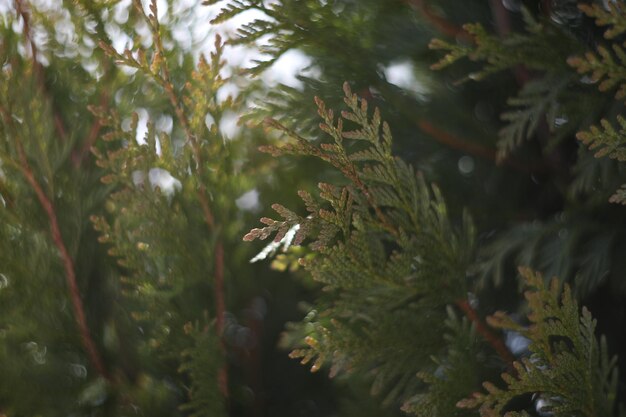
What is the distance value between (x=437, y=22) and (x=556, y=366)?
2.08 feet

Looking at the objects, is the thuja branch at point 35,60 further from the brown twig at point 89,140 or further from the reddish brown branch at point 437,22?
the reddish brown branch at point 437,22

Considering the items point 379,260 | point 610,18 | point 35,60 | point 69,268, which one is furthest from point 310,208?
point 35,60

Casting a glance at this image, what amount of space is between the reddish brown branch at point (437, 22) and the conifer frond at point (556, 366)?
0.55 m

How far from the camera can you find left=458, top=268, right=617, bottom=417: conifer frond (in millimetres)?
811

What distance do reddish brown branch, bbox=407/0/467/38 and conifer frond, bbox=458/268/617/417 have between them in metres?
0.55

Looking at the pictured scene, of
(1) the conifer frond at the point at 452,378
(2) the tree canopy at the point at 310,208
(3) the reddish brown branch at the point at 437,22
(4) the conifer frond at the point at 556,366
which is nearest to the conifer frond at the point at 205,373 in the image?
(2) the tree canopy at the point at 310,208

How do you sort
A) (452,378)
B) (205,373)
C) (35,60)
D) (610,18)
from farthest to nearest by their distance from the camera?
1. (35,60)
2. (205,373)
3. (452,378)
4. (610,18)

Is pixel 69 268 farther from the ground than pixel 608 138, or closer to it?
closer to it

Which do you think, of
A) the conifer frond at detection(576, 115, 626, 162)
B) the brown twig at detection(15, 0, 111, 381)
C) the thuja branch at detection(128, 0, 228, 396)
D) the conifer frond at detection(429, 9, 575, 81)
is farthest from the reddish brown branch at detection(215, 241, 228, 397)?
the conifer frond at detection(576, 115, 626, 162)

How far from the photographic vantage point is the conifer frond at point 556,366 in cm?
81

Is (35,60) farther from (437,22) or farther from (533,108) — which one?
(533,108)

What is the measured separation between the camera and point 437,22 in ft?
3.98

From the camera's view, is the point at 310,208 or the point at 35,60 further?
the point at 35,60

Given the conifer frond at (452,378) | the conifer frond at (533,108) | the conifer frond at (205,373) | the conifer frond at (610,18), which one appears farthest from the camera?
the conifer frond at (205,373)
